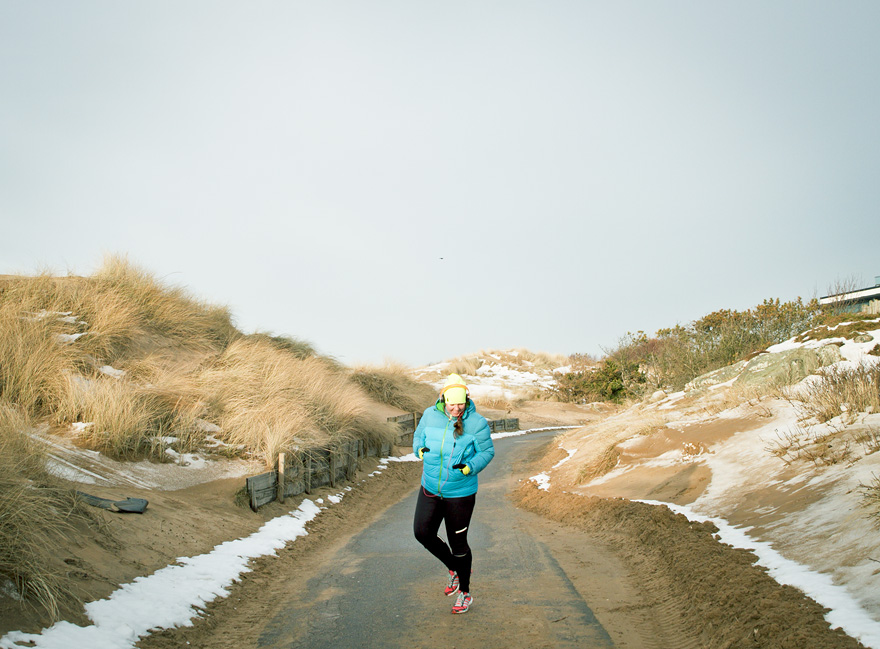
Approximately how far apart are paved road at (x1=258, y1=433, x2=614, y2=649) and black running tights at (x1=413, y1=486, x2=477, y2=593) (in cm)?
39

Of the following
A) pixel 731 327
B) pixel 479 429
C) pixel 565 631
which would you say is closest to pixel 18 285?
pixel 479 429

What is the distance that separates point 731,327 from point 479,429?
75.9 feet

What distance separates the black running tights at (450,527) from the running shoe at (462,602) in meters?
0.05

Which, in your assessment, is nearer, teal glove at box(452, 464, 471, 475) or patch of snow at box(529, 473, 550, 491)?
teal glove at box(452, 464, 471, 475)

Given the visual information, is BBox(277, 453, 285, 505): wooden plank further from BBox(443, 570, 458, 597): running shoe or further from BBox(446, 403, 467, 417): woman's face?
BBox(446, 403, 467, 417): woman's face

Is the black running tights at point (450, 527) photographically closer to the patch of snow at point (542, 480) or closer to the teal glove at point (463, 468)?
the teal glove at point (463, 468)

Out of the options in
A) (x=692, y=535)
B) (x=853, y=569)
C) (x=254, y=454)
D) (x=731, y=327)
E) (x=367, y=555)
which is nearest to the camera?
(x=853, y=569)

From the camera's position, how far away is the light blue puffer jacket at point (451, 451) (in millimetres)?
5320

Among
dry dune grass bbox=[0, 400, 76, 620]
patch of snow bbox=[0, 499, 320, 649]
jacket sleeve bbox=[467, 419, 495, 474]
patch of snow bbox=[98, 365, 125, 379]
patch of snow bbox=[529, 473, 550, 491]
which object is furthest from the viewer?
patch of snow bbox=[529, 473, 550, 491]

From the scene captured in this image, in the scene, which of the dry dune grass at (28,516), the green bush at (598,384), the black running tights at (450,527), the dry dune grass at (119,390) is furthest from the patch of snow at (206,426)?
the green bush at (598,384)

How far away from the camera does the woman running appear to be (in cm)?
532

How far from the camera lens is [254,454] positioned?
11.2 metres

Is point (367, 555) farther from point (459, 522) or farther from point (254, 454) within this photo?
point (254, 454)

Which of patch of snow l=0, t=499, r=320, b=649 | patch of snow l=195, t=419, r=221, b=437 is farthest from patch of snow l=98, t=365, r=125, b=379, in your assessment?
patch of snow l=0, t=499, r=320, b=649
